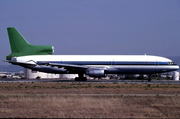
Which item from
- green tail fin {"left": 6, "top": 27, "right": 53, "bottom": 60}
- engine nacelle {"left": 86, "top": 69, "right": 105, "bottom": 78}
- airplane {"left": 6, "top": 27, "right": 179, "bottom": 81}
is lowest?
engine nacelle {"left": 86, "top": 69, "right": 105, "bottom": 78}

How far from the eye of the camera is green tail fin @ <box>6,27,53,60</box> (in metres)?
51.8

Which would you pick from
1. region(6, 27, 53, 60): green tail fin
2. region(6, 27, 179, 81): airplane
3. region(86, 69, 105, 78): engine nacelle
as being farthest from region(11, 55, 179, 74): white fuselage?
region(6, 27, 53, 60): green tail fin

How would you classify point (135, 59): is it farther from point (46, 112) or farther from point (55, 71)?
point (46, 112)

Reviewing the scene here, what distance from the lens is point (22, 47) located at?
52000 millimetres

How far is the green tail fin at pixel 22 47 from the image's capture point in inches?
2039

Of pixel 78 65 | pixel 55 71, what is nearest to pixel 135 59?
pixel 78 65

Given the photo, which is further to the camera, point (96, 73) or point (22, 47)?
point (22, 47)

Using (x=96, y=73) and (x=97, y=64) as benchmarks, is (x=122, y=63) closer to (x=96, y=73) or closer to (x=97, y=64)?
(x=97, y=64)

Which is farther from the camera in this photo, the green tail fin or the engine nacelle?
the green tail fin

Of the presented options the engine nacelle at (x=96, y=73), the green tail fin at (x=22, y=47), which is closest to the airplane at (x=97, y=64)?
the engine nacelle at (x=96, y=73)

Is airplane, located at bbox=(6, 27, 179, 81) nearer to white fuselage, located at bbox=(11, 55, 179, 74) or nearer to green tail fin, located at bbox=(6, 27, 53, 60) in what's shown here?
white fuselage, located at bbox=(11, 55, 179, 74)

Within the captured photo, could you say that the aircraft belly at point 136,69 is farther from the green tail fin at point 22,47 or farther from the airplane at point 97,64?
the green tail fin at point 22,47

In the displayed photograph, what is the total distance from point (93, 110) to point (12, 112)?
4.66 metres

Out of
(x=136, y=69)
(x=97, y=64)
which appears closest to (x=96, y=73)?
(x=97, y=64)
